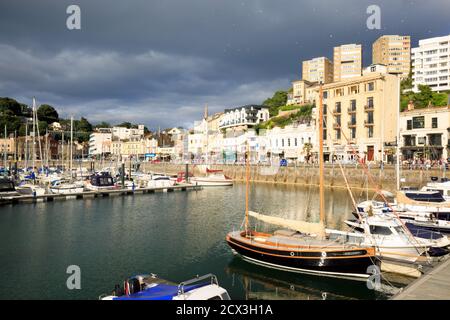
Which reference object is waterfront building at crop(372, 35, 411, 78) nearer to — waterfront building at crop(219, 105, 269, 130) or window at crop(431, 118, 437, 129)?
waterfront building at crop(219, 105, 269, 130)

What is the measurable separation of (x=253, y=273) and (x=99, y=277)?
31.7 feet

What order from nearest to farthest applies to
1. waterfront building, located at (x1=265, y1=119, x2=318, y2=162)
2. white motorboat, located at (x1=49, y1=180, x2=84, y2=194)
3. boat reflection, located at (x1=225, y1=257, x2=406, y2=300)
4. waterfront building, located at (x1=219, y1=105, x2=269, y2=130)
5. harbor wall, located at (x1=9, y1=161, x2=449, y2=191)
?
boat reflection, located at (x1=225, y1=257, x2=406, y2=300) < white motorboat, located at (x1=49, y1=180, x2=84, y2=194) < harbor wall, located at (x1=9, y1=161, x2=449, y2=191) < waterfront building, located at (x1=265, y1=119, x2=318, y2=162) < waterfront building, located at (x1=219, y1=105, x2=269, y2=130)

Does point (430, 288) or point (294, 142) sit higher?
point (294, 142)

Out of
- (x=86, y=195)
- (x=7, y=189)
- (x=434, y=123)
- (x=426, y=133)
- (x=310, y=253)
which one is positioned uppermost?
(x=434, y=123)

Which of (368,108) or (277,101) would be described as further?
(277,101)

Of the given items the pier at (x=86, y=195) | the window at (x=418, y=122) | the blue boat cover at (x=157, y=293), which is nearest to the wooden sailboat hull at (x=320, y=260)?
the blue boat cover at (x=157, y=293)

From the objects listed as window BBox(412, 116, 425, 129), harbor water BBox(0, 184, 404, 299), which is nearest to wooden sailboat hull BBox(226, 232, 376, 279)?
harbor water BBox(0, 184, 404, 299)

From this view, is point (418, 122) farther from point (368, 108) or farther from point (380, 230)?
point (380, 230)

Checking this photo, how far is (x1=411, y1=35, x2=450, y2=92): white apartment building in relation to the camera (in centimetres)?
14089

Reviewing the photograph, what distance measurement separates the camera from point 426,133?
69.6m

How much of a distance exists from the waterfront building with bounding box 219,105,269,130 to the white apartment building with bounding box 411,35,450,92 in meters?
63.4

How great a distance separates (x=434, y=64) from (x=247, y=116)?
264 feet

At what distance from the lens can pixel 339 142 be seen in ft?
282

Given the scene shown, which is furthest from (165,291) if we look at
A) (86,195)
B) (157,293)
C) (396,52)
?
(396,52)
